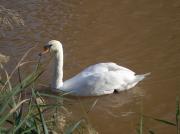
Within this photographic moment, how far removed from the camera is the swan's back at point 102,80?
798cm

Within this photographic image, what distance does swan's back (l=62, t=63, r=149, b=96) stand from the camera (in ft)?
26.2

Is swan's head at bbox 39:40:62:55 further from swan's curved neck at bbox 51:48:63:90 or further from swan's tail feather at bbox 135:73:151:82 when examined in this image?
swan's tail feather at bbox 135:73:151:82

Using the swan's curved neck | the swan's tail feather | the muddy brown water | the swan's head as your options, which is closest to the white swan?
the swan's tail feather

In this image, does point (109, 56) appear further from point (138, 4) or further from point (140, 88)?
point (138, 4)

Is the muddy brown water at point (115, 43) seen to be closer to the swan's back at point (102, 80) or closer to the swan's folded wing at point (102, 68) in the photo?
the swan's back at point (102, 80)

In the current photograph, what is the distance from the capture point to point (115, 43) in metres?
9.34

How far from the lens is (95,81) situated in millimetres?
8008

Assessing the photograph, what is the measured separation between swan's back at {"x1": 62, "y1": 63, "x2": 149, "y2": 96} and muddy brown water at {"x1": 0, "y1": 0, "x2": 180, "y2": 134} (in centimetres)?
13

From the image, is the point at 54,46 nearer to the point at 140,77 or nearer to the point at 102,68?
the point at 102,68

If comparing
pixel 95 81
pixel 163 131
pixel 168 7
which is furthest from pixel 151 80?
pixel 168 7

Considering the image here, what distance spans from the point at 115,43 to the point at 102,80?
1.47 metres

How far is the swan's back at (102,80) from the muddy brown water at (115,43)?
0.42ft

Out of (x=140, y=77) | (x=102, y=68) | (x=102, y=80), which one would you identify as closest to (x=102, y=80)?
(x=102, y=80)

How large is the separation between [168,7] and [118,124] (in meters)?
4.12
